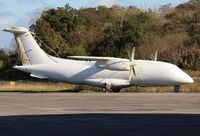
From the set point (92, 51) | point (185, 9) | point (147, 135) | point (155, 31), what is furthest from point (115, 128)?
point (185, 9)

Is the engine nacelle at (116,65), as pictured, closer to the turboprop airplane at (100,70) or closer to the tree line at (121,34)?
the turboprop airplane at (100,70)

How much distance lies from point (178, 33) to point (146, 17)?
8272 mm

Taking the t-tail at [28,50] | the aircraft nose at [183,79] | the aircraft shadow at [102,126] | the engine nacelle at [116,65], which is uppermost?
the t-tail at [28,50]

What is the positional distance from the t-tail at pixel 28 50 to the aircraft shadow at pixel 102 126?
3213 cm

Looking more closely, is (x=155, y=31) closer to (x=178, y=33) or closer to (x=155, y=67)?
(x=178, y=33)

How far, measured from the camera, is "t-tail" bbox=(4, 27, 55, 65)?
2141 inches

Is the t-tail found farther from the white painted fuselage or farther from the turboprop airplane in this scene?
the white painted fuselage

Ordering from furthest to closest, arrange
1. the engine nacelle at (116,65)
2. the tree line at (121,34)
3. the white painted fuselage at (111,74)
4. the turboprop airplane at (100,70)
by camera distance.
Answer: the tree line at (121,34) → the engine nacelle at (116,65) → the turboprop airplane at (100,70) → the white painted fuselage at (111,74)

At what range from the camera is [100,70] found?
52531 mm

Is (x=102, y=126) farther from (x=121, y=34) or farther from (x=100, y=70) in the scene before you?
(x=121, y=34)

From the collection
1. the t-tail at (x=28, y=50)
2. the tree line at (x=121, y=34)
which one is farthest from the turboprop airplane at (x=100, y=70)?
the tree line at (x=121, y=34)

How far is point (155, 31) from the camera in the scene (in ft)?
317

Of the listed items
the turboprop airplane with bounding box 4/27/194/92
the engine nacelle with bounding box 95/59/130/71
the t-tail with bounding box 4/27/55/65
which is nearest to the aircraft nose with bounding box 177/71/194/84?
the turboprop airplane with bounding box 4/27/194/92

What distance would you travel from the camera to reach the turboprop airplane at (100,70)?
166ft
